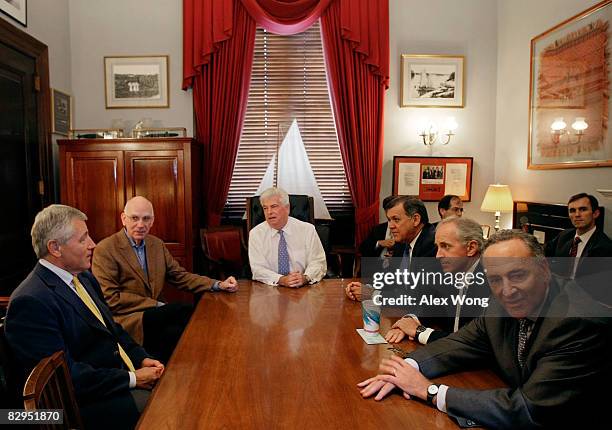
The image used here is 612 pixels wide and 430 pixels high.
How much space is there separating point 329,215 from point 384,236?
795mm

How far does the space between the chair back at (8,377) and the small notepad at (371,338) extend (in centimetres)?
126

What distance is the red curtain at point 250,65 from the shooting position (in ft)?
14.8

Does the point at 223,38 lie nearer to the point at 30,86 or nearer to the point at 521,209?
the point at 30,86

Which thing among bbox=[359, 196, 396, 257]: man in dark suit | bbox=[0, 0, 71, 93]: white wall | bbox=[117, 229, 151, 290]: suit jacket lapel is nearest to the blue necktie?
bbox=[117, 229, 151, 290]: suit jacket lapel

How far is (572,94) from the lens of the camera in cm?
369

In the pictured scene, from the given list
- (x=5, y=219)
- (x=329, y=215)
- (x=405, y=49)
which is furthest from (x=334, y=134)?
(x=5, y=219)

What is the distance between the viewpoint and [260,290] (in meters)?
2.59

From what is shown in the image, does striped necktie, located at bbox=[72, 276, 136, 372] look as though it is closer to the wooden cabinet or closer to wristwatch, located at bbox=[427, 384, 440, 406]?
wristwatch, located at bbox=[427, 384, 440, 406]

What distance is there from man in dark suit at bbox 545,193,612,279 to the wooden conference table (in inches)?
81.0

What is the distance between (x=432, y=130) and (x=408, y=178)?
0.57 m

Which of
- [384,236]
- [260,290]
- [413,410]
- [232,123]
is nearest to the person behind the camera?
[413,410]

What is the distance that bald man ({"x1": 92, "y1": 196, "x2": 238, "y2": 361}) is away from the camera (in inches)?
101

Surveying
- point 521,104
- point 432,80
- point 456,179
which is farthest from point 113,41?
point 521,104

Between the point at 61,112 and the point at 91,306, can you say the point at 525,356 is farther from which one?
the point at 61,112
